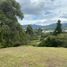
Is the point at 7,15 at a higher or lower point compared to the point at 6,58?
higher

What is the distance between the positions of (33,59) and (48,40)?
16.2 m

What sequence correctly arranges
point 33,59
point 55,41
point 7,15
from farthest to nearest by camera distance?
point 55,41 → point 7,15 → point 33,59

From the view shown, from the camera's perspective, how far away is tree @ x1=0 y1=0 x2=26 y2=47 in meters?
23.5

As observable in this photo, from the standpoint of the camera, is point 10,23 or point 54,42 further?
point 54,42

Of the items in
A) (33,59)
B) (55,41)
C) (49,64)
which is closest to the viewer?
(49,64)

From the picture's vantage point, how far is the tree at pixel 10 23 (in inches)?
923

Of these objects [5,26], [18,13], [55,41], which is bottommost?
[55,41]

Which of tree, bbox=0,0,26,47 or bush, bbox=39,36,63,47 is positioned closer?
tree, bbox=0,0,26,47

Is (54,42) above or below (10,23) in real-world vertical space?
below

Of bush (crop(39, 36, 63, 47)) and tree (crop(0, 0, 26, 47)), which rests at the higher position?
tree (crop(0, 0, 26, 47))

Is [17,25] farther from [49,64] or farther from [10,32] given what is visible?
[49,64]

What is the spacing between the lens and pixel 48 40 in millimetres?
28656

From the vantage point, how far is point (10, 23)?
24312mm

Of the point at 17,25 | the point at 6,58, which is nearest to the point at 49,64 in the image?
the point at 6,58
